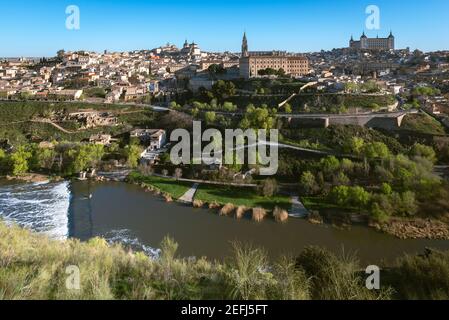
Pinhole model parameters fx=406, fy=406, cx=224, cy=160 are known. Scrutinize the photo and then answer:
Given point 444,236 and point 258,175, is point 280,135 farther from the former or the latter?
point 444,236

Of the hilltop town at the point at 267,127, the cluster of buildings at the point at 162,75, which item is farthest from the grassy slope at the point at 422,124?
the cluster of buildings at the point at 162,75

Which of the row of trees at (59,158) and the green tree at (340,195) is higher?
the row of trees at (59,158)

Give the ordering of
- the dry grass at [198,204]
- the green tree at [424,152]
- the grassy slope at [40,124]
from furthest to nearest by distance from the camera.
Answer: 1. the grassy slope at [40,124]
2. the green tree at [424,152]
3. the dry grass at [198,204]

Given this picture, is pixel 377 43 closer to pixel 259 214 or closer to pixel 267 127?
pixel 267 127

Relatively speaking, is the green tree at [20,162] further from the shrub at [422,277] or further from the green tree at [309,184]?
the shrub at [422,277]

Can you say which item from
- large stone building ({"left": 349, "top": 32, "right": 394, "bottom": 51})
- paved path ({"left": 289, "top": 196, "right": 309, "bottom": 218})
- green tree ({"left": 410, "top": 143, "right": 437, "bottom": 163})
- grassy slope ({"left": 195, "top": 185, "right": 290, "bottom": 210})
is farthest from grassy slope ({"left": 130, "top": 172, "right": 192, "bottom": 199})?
large stone building ({"left": 349, "top": 32, "right": 394, "bottom": 51})

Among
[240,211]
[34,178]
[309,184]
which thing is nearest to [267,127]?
[309,184]
